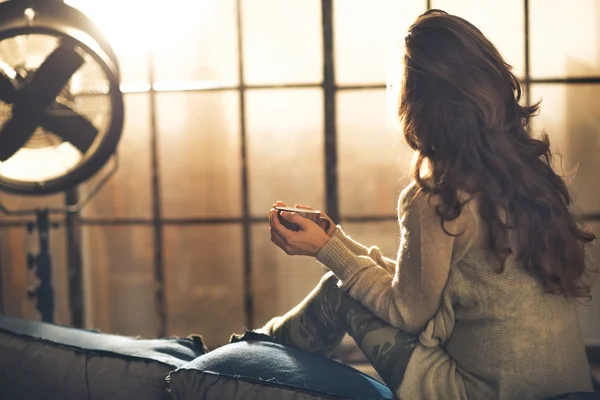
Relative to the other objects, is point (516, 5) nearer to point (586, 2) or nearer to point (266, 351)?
point (586, 2)

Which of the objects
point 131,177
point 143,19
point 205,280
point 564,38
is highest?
point 143,19

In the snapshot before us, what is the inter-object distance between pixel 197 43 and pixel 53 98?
0.63 metres

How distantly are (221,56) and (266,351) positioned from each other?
51.2 inches

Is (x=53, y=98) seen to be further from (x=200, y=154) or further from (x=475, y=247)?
(x=475, y=247)

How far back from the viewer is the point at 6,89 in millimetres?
2072

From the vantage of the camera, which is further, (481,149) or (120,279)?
(120,279)

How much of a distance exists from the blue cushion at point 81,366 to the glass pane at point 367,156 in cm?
100

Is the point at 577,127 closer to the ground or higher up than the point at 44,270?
higher up

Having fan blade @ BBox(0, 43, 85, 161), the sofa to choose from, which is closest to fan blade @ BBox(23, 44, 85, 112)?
fan blade @ BBox(0, 43, 85, 161)

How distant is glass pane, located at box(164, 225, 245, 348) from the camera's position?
2.69 m

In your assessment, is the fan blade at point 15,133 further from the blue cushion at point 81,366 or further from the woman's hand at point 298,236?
the woman's hand at point 298,236

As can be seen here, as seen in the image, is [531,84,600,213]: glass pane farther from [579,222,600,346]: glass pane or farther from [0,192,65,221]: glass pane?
[0,192,65,221]: glass pane

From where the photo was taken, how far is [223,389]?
1.46 m

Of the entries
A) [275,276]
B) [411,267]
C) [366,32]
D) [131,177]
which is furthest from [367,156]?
[411,267]
